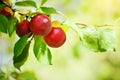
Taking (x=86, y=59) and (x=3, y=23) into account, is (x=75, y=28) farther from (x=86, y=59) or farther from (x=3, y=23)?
(x=86, y=59)

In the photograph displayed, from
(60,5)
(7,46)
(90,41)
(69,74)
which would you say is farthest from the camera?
(69,74)

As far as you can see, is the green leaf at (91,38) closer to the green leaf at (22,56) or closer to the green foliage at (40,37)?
the green foliage at (40,37)

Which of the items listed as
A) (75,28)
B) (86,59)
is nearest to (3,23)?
(75,28)

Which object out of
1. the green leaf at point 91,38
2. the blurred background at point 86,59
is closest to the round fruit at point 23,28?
the green leaf at point 91,38

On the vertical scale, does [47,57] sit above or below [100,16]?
below

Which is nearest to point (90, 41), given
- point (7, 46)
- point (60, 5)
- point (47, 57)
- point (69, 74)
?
point (47, 57)

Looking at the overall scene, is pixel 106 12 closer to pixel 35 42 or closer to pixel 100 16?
pixel 100 16

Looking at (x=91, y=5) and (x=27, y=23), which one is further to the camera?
(x=91, y=5)
